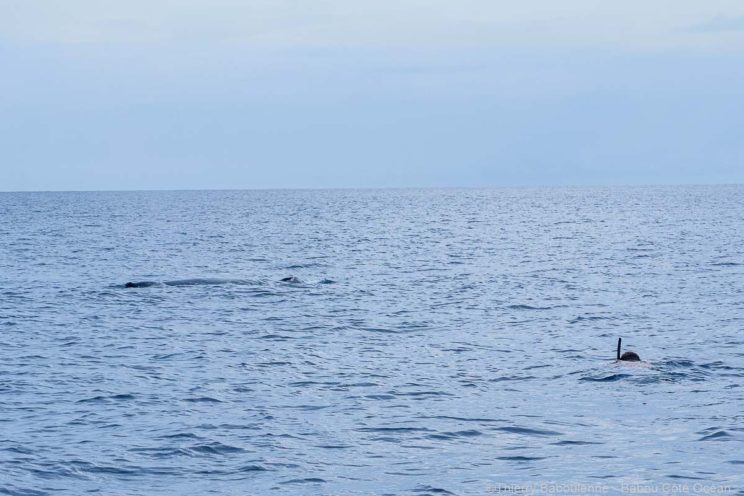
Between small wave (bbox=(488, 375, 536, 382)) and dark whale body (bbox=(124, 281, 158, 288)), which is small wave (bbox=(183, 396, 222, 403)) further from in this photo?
dark whale body (bbox=(124, 281, 158, 288))

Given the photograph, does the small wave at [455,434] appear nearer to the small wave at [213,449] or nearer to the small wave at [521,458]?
the small wave at [521,458]

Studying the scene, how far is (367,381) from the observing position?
23516 millimetres

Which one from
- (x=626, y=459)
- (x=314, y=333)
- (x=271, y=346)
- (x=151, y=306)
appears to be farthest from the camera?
(x=151, y=306)

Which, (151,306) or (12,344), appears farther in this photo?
(151,306)

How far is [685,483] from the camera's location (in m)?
15.3

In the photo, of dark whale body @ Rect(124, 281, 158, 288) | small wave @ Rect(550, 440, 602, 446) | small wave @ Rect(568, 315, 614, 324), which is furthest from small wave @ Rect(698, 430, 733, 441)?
dark whale body @ Rect(124, 281, 158, 288)

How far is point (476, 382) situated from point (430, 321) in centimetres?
1109

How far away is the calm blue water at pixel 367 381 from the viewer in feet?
53.8

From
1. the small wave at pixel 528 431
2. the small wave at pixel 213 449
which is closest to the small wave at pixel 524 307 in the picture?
the small wave at pixel 528 431

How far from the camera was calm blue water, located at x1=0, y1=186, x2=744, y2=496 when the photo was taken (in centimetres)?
1639

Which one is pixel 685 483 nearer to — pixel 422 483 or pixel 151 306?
pixel 422 483

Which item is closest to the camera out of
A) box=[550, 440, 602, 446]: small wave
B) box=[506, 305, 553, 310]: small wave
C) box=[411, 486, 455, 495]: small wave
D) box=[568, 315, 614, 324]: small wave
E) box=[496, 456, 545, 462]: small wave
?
box=[411, 486, 455, 495]: small wave

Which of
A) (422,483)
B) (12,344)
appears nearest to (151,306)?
(12,344)

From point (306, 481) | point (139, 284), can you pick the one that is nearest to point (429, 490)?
point (306, 481)
